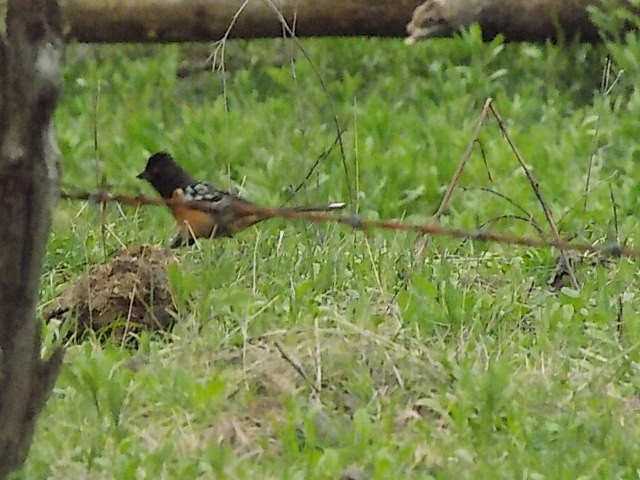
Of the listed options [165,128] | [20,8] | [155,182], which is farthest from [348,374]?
[165,128]

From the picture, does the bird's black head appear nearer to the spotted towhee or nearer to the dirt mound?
the spotted towhee

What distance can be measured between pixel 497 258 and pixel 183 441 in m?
2.27

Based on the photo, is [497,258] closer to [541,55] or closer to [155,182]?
[155,182]

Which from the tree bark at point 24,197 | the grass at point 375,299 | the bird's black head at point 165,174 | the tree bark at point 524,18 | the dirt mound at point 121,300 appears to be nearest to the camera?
the tree bark at point 24,197

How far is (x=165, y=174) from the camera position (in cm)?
647

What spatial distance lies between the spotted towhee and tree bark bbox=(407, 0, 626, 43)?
Result: 2.42 metres

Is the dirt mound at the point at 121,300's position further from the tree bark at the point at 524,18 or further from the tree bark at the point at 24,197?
the tree bark at the point at 524,18

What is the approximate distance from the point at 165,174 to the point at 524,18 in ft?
10.2

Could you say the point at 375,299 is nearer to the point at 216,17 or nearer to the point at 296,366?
the point at 296,366

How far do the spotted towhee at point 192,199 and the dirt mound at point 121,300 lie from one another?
11.6 inches

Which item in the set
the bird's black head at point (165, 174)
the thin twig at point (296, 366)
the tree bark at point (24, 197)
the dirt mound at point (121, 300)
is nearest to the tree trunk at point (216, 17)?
the bird's black head at point (165, 174)

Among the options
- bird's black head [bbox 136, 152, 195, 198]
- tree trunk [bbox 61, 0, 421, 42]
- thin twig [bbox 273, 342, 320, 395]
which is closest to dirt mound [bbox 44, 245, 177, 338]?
thin twig [bbox 273, 342, 320, 395]

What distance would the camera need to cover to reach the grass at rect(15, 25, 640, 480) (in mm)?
3941

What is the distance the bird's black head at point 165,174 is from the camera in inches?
254
